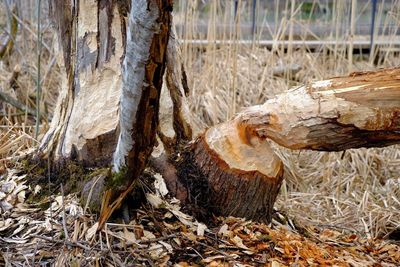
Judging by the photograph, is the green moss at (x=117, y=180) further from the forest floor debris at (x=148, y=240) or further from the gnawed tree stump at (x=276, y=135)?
the gnawed tree stump at (x=276, y=135)

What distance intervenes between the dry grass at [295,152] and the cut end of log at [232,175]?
42 centimetres

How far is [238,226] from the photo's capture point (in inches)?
68.4

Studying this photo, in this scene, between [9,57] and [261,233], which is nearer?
[261,233]

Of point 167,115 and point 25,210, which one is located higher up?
point 167,115

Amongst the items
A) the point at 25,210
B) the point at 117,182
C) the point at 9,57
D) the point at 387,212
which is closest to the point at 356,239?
the point at 387,212

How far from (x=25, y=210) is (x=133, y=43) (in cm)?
75

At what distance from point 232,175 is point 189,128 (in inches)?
11.4

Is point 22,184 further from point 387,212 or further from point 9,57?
point 9,57

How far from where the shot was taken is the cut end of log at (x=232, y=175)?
1774 millimetres

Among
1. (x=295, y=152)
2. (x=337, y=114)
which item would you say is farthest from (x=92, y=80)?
(x=295, y=152)

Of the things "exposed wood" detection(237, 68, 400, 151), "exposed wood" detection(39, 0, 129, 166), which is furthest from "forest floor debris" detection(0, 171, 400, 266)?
"exposed wood" detection(237, 68, 400, 151)

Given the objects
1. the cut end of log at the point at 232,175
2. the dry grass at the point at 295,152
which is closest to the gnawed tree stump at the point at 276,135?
the cut end of log at the point at 232,175

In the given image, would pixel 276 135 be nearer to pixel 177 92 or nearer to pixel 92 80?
pixel 177 92

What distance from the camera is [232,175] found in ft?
5.81
